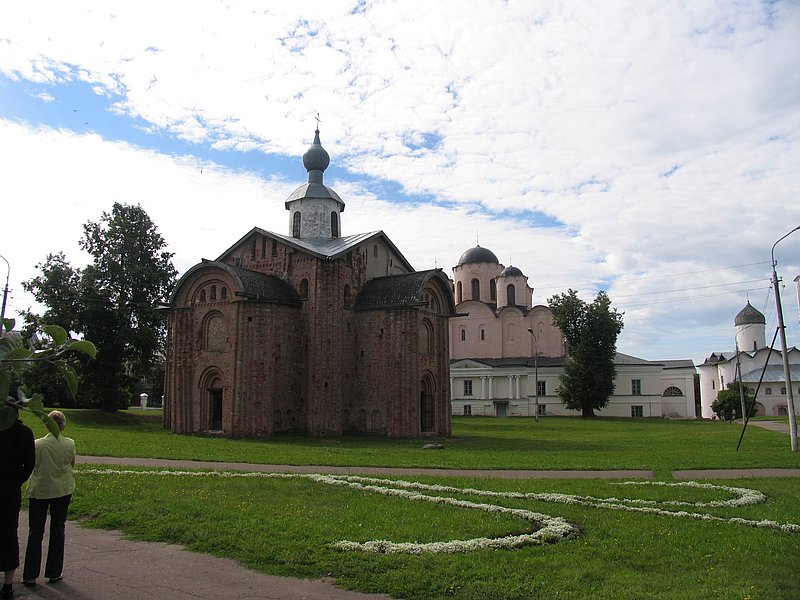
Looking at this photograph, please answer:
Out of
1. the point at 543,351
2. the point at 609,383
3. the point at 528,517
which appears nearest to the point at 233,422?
the point at 528,517

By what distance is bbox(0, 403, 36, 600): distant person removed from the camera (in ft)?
24.2

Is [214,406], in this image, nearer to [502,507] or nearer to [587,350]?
[502,507]

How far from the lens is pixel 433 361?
121 feet

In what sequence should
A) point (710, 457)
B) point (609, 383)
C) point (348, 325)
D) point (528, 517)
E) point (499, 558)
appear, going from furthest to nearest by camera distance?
point (609, 383) < point (348, 325) < point (710, 457) < point (528, 517) < point (499, 558)

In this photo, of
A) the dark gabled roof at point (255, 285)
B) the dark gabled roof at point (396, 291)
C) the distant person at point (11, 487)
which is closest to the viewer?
the distant person at point (11, 487)

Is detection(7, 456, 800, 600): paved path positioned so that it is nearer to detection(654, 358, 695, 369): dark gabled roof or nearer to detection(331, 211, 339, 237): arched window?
detection(331, 211, 339, 237): arched window

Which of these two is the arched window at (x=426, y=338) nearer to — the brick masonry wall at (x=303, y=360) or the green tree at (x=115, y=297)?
the brick masonry wall at (x=303, y=360)

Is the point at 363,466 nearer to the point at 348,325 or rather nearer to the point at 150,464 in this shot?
the point at 150,464

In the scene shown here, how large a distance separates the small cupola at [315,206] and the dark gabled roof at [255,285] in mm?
6701

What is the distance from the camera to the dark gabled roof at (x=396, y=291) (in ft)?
115

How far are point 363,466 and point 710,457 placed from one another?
1169cm

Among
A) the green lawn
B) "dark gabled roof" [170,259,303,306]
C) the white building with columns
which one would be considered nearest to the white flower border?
the green lawn

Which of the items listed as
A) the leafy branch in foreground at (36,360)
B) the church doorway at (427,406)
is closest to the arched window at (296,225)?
the church doorway at (427,406)

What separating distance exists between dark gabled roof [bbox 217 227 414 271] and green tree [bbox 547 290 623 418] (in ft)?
88.8
